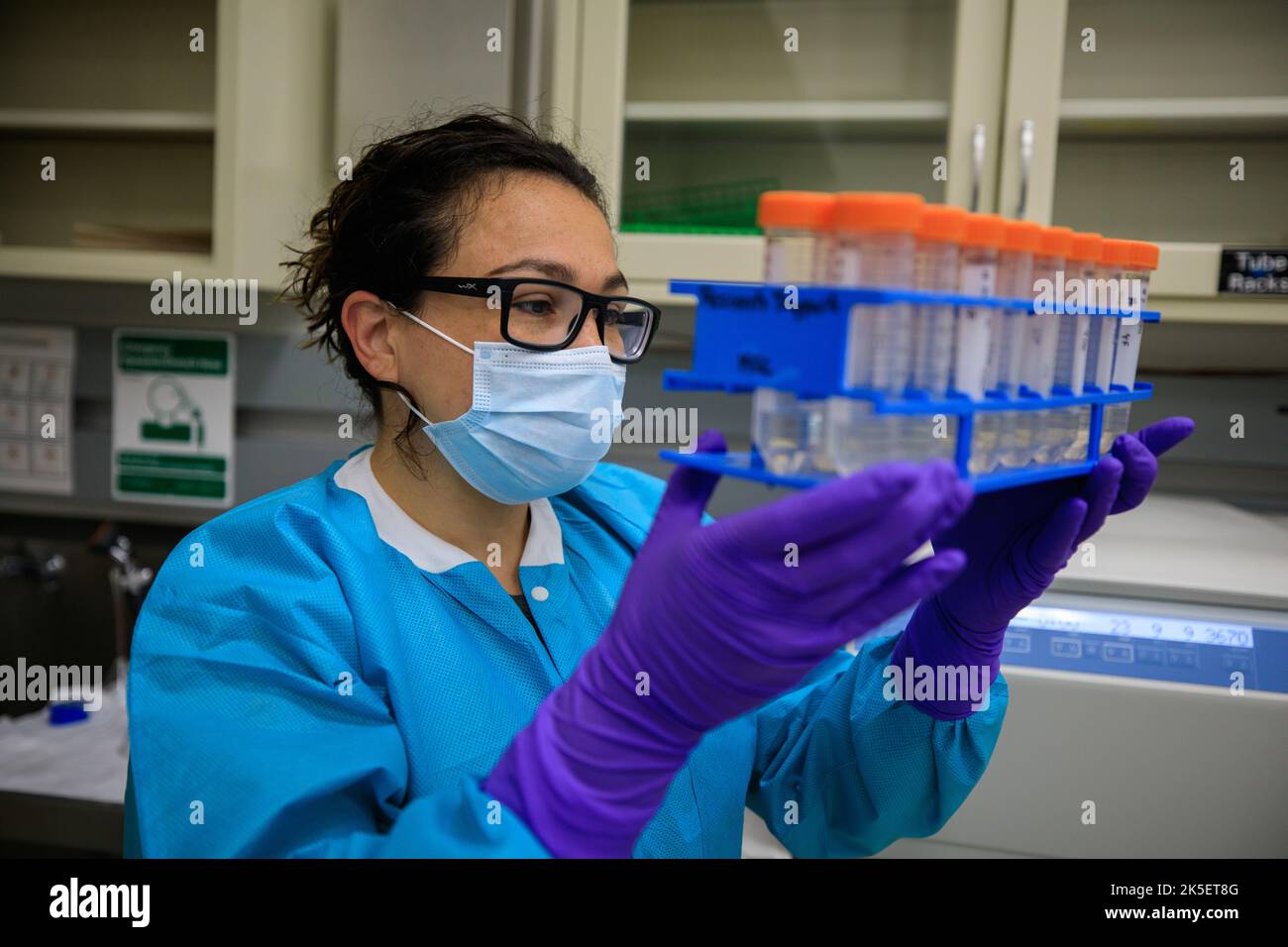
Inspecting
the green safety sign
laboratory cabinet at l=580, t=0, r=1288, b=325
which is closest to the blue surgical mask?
laboratory cabinet at l=580, t=0, r=1288, b=325

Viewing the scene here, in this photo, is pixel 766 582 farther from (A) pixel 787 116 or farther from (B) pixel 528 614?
(A) pixel 787 116

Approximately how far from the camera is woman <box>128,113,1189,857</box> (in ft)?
2.36

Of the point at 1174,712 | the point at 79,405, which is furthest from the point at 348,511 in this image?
the point at 79,405

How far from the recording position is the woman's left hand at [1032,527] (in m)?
0.88

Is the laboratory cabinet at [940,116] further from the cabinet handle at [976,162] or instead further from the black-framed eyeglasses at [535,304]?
the black-framed eyeglasses at [535,304]

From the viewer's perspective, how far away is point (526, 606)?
43.4 inches

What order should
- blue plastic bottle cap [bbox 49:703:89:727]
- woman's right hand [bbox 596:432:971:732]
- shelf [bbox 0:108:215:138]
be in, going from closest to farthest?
woman's right hand [bbox 596:432:971:732], shelf [bbox 0:108:215:138], blue plastic bottle cap [bbox 49:703:89:727]

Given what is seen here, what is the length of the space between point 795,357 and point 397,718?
1.67ft

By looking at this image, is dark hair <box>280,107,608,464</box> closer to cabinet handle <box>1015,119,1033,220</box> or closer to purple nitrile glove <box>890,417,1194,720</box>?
purple nitrile glove <box>890,417,1194,720</box>

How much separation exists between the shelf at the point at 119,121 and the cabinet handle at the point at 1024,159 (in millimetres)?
1343

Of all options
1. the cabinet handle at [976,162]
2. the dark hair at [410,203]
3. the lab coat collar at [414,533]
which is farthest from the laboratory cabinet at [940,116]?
the lab coat collar at [414,533]

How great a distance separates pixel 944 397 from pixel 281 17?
4.98 ft

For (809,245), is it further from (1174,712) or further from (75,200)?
(75,200)

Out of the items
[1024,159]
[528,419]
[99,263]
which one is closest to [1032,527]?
[528,419]
